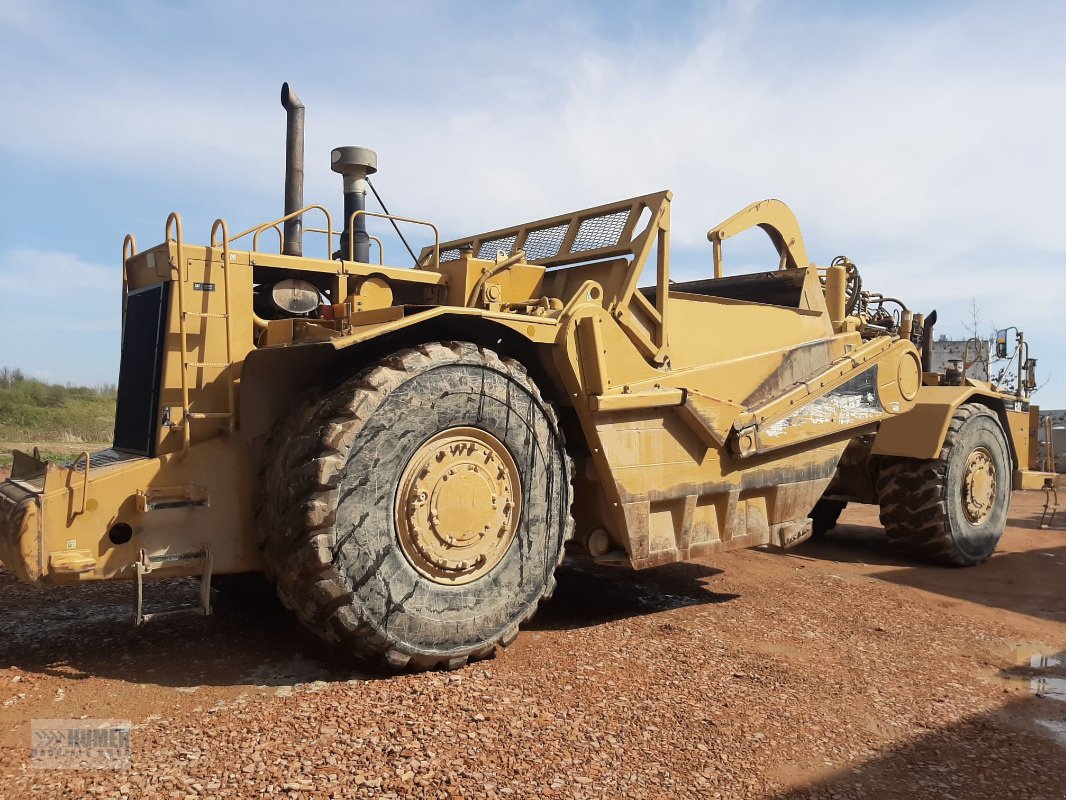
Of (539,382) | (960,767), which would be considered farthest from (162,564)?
(960,767)

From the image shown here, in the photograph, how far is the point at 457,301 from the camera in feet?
17.9

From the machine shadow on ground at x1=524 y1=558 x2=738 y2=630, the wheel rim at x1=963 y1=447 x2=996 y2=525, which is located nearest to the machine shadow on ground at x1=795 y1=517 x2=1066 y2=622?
the wheel rim at x1=963 y1=447 x2=996 y2=525

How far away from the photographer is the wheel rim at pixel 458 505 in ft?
14.0

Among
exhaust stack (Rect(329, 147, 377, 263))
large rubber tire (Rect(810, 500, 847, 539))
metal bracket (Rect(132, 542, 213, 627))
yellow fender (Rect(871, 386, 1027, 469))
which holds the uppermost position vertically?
exhaust stack (Rect(329, 147, 377, 263))

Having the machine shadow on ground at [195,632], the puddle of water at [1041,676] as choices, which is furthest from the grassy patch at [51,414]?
the puddle of water at [1041,676]

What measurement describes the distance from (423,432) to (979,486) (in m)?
6.89

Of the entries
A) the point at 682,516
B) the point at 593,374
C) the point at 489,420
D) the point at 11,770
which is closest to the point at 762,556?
the point at 682,516

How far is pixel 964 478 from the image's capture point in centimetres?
869

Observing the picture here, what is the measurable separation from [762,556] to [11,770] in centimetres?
678

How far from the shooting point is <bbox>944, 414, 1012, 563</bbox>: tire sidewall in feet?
27.8

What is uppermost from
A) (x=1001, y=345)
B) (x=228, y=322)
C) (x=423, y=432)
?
(x=1001, y=345)

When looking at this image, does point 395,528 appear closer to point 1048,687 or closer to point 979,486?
point 1048,687

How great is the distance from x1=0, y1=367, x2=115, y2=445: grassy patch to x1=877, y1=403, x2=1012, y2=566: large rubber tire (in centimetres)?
2217

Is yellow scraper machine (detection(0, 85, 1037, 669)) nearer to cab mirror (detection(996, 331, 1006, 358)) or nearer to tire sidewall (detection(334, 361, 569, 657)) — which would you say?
tire sidewall (detection(334, 361, 569, 657))
